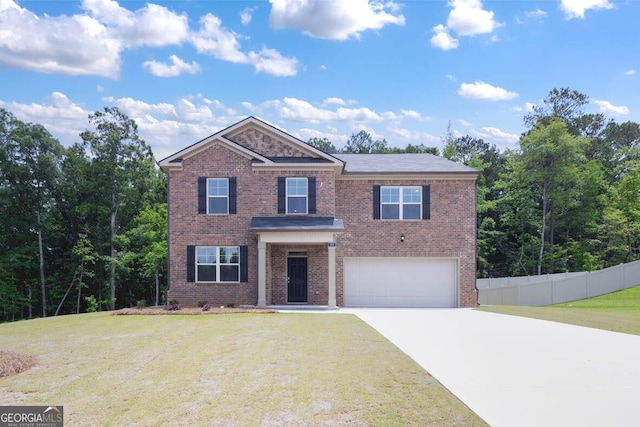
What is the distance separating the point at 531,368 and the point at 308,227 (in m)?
13.1

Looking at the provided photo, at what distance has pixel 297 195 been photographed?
942 inches

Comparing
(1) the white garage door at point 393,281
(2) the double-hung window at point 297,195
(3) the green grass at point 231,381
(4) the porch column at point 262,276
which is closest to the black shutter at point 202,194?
(4) the porch column at point 262,276

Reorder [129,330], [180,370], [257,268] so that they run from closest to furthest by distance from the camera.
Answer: [180,370]
[129,330]
[257,268]

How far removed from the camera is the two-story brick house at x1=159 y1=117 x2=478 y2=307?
2355 cm

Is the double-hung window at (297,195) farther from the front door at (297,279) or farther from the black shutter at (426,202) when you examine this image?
the black shutter at (426,202)

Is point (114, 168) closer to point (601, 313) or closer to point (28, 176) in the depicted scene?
point (28, 176)

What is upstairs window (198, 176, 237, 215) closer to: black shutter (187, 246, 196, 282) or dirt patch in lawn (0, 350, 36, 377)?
black shutter (187, 246, 196, 282)

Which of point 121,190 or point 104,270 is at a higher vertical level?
point 121,190

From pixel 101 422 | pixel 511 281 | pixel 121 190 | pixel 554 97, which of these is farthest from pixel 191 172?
pixel 554 97

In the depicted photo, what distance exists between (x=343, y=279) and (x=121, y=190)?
2348cm

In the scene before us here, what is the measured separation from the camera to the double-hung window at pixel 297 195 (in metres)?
23.9

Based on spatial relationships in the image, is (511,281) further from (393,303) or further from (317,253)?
(317,253)

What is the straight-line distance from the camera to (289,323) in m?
17.3

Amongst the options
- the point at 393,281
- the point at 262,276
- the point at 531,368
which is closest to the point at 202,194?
the point at 262,276
